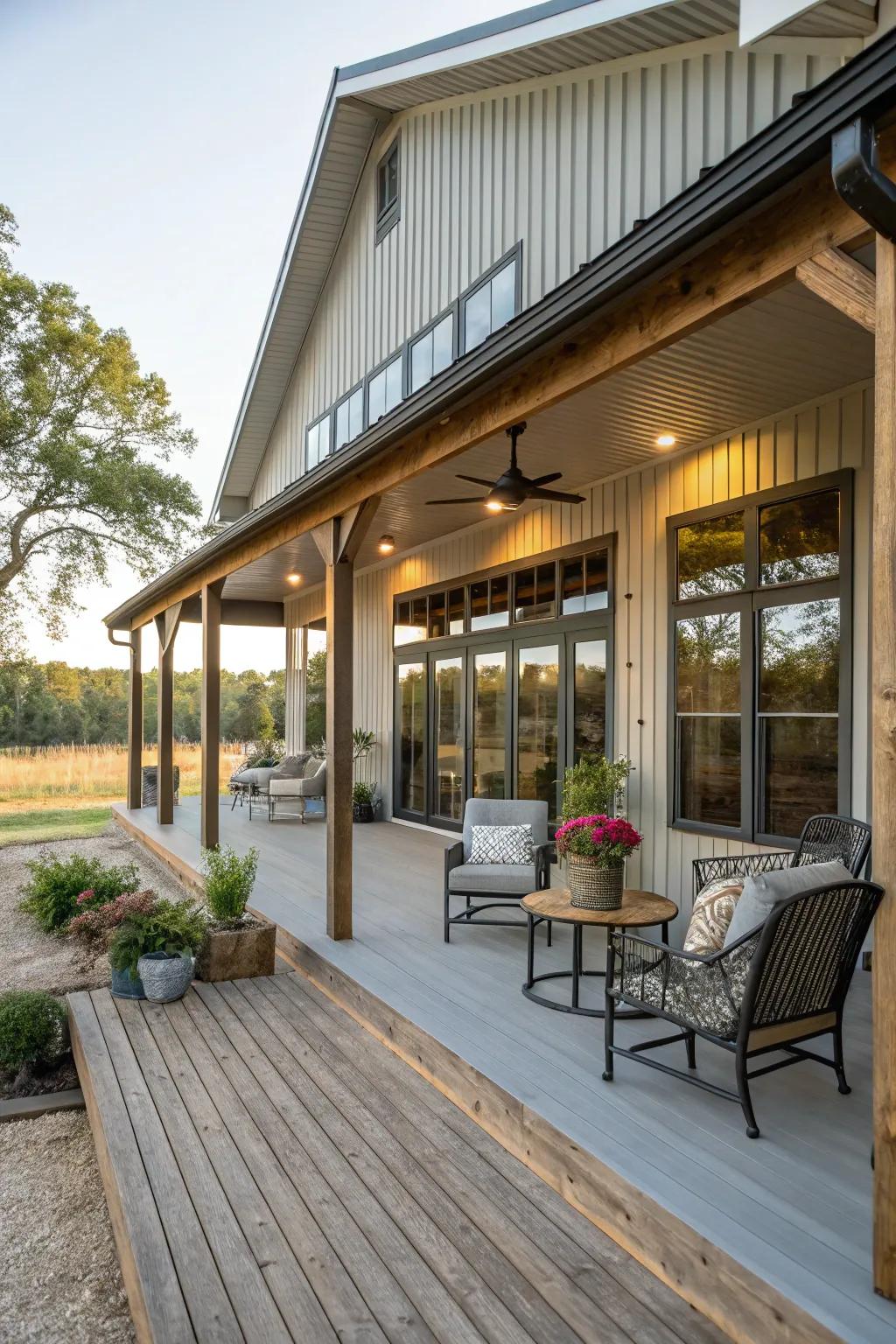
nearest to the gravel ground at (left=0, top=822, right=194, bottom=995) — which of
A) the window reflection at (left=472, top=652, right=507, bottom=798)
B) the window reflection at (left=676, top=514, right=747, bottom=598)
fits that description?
the window reflection at (left=472, top=652, right=507, bottom=798)

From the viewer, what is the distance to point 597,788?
585 cm

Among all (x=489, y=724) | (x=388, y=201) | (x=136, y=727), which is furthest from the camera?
(x=136, y=727)

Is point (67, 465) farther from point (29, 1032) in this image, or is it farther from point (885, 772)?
point (885, 772)

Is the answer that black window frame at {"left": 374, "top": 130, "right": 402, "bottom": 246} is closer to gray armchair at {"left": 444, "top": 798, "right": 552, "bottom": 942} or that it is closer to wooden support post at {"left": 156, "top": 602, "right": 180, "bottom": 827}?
wooden support post at {"left": 156, "top": 602, "right": 180, "bottom": 827}

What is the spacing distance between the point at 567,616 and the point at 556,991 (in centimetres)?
354

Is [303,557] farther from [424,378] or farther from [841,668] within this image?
[841,668]

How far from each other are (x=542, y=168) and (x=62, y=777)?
15.7m

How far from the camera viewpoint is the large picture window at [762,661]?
4.79m

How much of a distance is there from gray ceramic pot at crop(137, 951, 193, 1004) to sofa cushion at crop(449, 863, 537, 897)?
1.60m

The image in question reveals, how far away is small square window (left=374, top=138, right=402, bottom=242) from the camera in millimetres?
9023

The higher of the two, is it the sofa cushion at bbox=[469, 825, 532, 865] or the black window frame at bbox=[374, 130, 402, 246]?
the black window frame at bbox=[374, 130, 402, 246]

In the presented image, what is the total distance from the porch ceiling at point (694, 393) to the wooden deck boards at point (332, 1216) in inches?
136

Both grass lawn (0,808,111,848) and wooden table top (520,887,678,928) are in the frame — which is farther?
grass lawn (0,808,111,848)

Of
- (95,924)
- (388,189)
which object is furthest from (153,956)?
(388,189)
